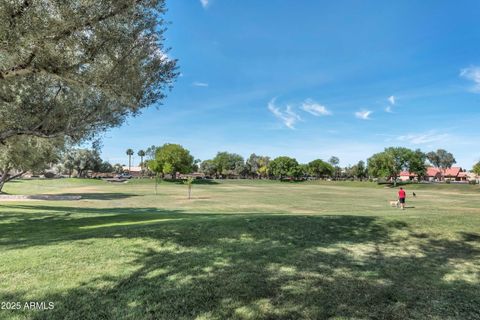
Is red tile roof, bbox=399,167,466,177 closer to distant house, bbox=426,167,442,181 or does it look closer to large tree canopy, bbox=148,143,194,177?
distant house, bbox=426,167,442,181

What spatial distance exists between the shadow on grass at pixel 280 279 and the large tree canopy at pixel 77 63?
18.6 ft

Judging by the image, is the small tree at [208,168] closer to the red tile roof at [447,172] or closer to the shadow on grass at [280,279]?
the red tile roof at [447,172]

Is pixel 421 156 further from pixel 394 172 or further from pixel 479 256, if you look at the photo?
pixel 479 256

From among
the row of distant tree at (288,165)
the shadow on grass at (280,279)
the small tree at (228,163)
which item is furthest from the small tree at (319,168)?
the shadow on grass at (280,279)

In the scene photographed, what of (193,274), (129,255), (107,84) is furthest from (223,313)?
(107,84)

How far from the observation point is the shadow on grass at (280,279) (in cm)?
540

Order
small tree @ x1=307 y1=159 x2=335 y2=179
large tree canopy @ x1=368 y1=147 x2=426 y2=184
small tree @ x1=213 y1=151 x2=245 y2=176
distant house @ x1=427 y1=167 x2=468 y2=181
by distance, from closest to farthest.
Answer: large tree canopy @ x1=368 y1=147 x2=426 y2=184, small tree @ x1=307 y1=159 x2=335 y2=179, small tree @ x1=213 y1=151 x2=245 y2=176, distant house @ x1=427 y1=167 x2=468 y2=181

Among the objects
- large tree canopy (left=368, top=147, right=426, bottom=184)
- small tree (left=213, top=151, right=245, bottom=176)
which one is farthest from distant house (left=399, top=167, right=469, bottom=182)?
small tree (left=213, top=151, right=245, bottom=176)

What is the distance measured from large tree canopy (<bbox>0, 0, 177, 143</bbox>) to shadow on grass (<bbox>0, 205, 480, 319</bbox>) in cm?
568

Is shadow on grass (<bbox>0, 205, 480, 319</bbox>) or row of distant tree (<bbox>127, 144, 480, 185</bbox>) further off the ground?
row of distant tree (<bbox>127, 144, 480, 185</bbox>)

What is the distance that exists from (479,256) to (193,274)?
732 cm

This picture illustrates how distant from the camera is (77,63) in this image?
439 inches

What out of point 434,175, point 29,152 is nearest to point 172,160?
point 29,152

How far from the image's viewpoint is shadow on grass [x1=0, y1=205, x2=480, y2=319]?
17.7 feet
